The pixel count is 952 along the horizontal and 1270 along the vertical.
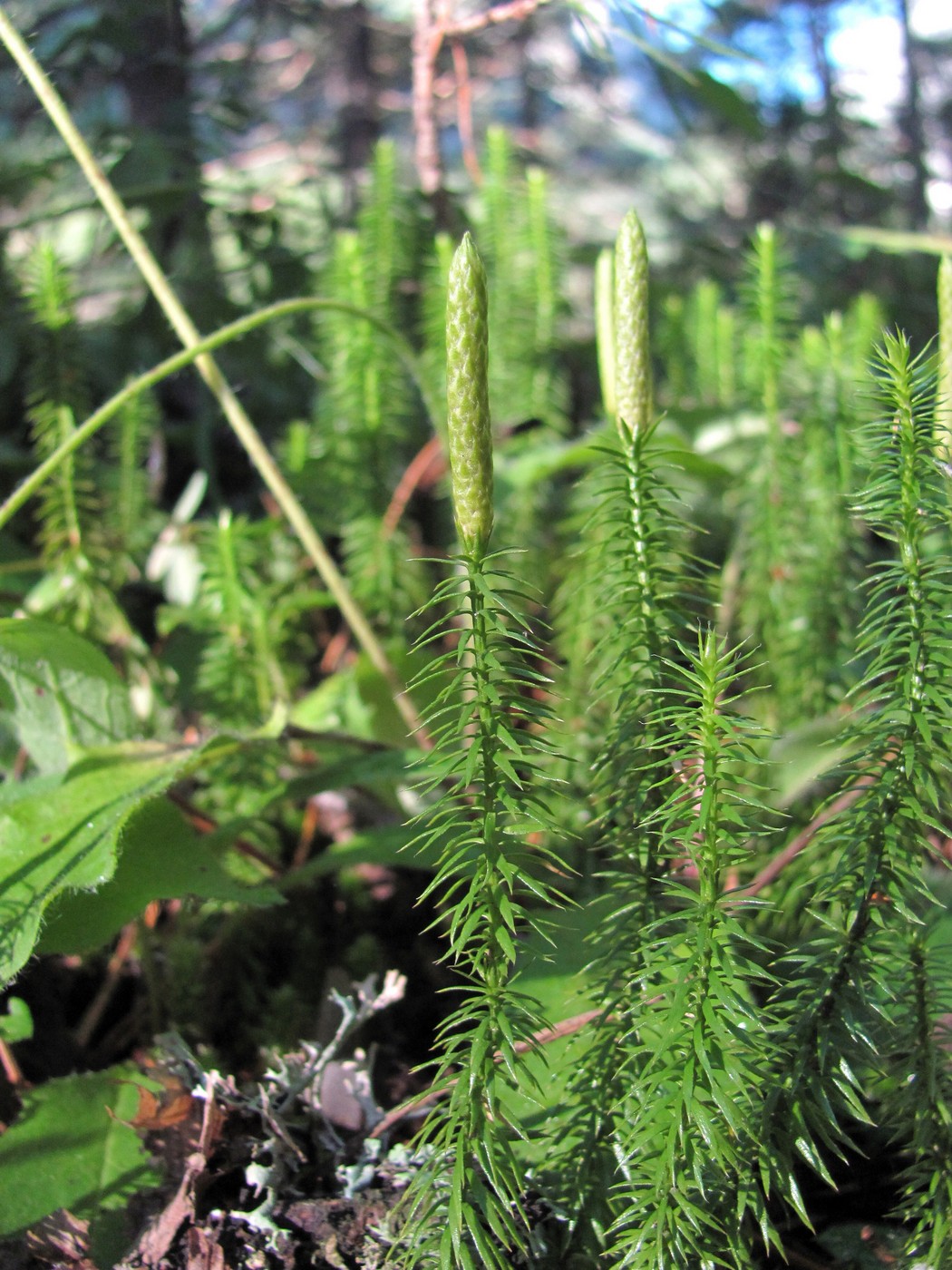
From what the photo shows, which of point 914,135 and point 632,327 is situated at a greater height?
point 914,135

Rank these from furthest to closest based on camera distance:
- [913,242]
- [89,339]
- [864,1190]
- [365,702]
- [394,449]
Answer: [89,339] → [913,242] → [394,449] → [365,702] → [864,1190]

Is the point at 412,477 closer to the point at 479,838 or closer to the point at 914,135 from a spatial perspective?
the point at 479,838

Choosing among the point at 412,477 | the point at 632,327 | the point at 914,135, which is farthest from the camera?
the point at 914,135

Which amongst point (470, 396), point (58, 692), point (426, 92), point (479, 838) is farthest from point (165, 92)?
point (479, 838)

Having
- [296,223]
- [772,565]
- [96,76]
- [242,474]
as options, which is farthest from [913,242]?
[96,76]

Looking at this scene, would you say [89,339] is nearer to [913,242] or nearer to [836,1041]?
[913,242]

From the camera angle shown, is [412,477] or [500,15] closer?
[500,15]

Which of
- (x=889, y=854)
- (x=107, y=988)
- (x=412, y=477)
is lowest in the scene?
(x=107, y=988)

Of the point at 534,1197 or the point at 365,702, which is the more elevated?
the point at 365,702

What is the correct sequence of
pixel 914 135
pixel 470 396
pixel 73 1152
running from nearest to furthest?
pixel 470 396 → pixel 73 1152 → pixel 914 135
